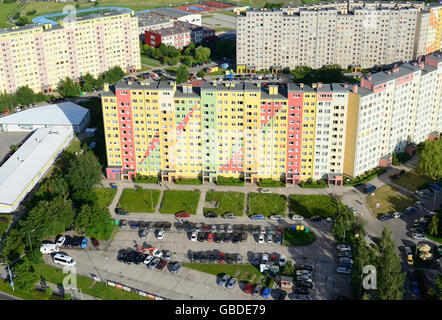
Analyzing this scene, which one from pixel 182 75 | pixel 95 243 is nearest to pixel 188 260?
pixel 95 243

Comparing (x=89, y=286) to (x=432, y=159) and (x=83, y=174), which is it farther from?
(x=432, y=159)

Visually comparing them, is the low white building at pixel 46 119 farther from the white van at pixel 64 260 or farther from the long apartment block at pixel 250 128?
the white van at pixel 64 260

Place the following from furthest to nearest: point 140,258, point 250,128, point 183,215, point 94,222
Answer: point 250,128 < point 183,215 < point 94,222 < point 140,258

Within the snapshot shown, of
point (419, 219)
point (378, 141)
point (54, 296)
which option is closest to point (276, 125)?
point (378, 141)

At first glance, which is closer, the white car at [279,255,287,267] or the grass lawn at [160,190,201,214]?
the white car at [279,255,287,267]

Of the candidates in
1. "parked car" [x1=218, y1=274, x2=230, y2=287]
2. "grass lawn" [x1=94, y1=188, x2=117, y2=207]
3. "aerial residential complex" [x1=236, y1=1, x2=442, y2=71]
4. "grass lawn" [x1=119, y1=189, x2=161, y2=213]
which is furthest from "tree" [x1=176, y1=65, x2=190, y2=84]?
"parked car" [x1=218, y1=274, x2=230, y2=287]

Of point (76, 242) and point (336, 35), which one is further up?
point (336, 35)

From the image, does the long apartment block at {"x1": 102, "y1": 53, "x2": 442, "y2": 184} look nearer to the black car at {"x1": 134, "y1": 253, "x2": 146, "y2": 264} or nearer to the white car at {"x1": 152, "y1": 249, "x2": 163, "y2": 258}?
the white car at {"x1": 152, "y1": 249, "x2": 163, "y2": 258}
